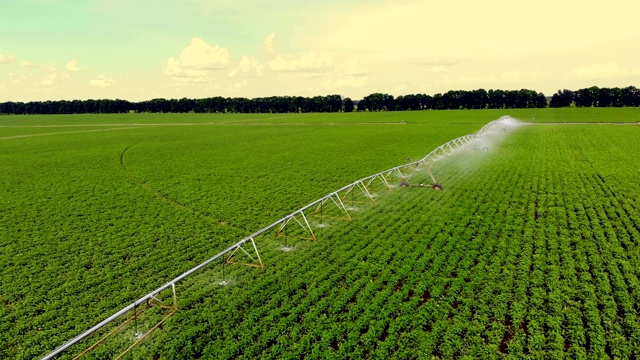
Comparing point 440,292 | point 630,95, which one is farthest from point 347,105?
point 440,292

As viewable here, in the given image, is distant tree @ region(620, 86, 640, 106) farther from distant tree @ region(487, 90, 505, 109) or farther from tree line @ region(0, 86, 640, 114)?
distant tree @ region(487, 90, 505, 109)

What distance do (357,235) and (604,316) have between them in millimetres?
9149

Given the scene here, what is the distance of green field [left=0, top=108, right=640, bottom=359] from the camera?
9.73 m

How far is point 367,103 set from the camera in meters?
186

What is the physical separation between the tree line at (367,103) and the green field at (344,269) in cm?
15228

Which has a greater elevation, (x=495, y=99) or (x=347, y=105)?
(x=495, y=99)

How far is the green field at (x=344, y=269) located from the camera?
9727 millimetres

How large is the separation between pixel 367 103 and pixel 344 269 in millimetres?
178499

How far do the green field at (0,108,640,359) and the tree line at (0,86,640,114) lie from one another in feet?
500

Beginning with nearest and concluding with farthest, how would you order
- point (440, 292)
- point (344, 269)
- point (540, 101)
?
point (440, 292) → point (344, 269) → point (540, 101)

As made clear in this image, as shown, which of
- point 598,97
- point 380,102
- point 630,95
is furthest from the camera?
point 380,102

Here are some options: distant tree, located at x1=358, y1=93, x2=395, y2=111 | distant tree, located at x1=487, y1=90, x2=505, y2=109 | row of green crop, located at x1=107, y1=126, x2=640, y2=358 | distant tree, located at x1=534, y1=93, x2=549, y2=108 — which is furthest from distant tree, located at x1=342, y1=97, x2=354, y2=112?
row of green crop, located at x1=107, y1=126, x2=640, y2=358

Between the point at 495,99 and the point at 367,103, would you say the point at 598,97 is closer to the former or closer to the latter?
the point at 495,99

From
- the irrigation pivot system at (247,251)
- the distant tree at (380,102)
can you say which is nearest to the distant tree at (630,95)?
the distant tree at (380,102)
